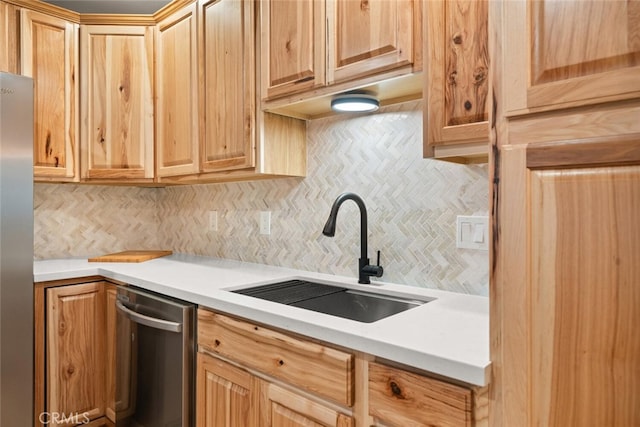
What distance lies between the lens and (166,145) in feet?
7.39

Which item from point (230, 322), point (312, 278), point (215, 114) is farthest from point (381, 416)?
point (215, 114)

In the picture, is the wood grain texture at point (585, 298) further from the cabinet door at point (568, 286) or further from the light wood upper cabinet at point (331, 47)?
the light wood upper cabinet at point (331, 47)

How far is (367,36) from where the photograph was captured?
1.36 metres

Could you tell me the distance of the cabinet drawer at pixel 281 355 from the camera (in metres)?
1.05

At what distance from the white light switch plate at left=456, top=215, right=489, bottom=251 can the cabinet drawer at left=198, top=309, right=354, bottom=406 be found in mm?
654

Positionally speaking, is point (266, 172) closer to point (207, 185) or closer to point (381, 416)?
point (207, 185)

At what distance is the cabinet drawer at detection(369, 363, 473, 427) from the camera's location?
0.86 metres

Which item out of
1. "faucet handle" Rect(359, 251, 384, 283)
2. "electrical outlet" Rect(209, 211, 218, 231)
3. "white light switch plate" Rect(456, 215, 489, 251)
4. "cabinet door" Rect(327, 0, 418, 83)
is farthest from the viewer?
"electrical outlet" Rect(209, 211, 218, 231)

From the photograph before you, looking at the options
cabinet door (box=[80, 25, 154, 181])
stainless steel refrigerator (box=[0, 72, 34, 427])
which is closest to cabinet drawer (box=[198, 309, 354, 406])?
stainless steel refrigerator (box=[0, 72, 34, 427])

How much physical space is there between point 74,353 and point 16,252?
57cm

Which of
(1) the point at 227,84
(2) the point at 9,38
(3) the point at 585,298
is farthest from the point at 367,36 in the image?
(2) the point at 9,38

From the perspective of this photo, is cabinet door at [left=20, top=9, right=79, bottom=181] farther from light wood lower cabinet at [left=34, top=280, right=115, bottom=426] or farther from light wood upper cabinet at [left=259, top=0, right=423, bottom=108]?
light wood upper cabinet at [left=259, top=0, right=423, bottom=108]
